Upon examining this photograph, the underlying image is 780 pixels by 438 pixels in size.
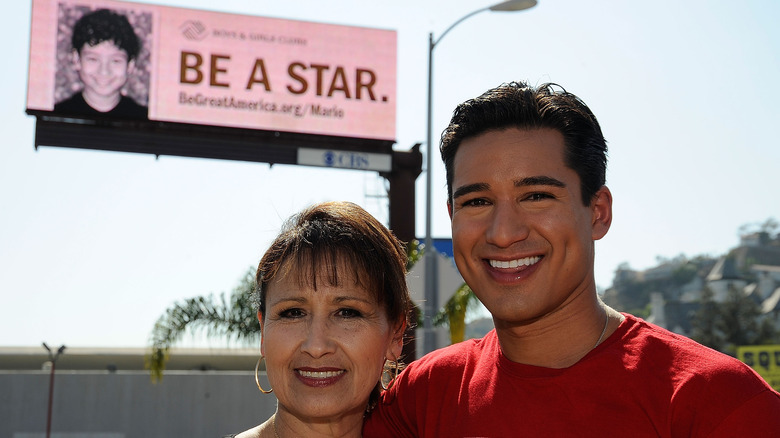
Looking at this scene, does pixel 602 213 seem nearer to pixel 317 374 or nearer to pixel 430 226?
pixel 317 374

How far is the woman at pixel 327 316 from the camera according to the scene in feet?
8.46

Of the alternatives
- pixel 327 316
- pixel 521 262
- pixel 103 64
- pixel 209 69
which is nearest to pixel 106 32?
pixel 103 64

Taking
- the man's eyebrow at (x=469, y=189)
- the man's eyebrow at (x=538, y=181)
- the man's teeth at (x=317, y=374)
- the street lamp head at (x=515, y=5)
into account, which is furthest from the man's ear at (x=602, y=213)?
the street lamp head at (x=515, y=5)

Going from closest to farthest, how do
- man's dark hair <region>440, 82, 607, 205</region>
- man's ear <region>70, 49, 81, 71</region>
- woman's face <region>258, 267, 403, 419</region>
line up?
1. woman's face <region>258, 267, 403, 419</region>
2. man's dark hair <region>440, 82, 607, 205</region>
3. man's ear <region>70, 49, 81, 71</region>

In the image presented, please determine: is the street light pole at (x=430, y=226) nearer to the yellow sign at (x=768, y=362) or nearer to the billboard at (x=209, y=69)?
the billboard at (x=209, y=69)

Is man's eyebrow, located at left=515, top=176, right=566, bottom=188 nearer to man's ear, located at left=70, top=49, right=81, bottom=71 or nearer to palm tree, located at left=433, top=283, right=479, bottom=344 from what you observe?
palm tree, located at left=433, top=283, right=479, bottom=344

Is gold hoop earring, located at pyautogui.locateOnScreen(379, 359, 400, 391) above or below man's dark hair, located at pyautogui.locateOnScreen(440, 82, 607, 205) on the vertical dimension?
below

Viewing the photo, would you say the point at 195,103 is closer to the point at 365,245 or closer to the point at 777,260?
the point at 365,245

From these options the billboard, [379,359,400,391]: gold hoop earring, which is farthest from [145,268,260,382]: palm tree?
[379,359,400,391]: gold hoop earring

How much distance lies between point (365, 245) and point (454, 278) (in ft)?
22.9

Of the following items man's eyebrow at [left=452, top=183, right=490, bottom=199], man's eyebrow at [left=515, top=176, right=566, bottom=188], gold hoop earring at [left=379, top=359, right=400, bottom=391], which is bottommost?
gold hoop earring at [left=379, top=359, right=400, bottom=391]

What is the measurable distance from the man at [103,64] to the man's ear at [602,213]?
1478 centimetres

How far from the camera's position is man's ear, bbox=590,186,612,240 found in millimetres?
2758

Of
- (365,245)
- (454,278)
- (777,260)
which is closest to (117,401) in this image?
(454,278)
